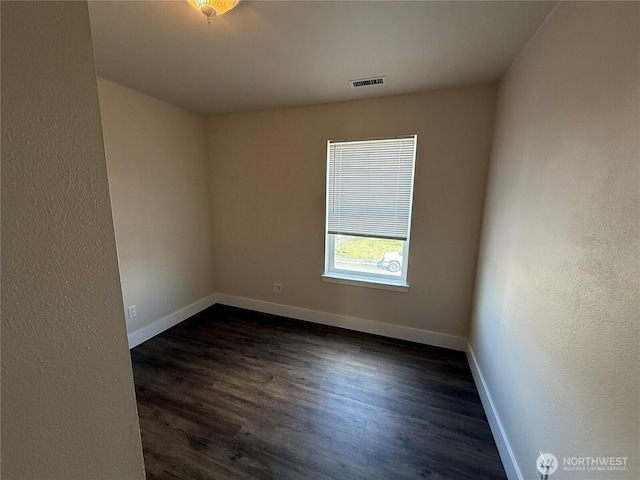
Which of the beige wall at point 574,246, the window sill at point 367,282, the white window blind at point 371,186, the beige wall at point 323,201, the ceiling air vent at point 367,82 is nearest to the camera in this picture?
the beige wall at point 574,246

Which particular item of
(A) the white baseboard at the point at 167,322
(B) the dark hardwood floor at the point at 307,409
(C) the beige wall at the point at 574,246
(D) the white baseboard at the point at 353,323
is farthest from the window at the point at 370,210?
(A) the white baseboard at the point at 167,322

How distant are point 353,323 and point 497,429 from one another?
1484mm

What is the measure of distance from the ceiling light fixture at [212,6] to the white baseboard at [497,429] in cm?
270

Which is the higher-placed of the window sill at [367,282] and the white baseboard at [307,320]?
the window sill at [367,282]

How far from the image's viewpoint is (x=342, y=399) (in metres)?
1.92

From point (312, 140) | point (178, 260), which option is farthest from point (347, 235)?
point (178, 260)

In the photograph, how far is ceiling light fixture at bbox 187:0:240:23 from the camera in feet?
4.06

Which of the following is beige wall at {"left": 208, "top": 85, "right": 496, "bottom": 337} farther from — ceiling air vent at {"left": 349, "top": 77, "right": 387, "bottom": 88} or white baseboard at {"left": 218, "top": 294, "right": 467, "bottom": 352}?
ceiling air vent at {"left": 349, "top": 77, "right": 387, "bottom": 88}

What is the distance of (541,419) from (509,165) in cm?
144

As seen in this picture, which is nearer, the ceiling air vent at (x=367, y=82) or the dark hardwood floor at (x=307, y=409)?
the dark hardwood floor at (x=307, y=409)

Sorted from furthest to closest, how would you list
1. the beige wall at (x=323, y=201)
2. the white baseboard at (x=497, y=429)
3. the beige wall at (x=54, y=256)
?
the beige wall at (x=323, y=201) < the white baseboard at (x=497, y=429) < the beige wall at (x=54, y=256)

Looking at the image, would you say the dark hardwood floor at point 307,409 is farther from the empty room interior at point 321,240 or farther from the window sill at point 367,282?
the window sill at point 367,282

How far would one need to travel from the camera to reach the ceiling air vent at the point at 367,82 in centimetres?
206

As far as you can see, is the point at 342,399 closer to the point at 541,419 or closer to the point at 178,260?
the point at 541,419
